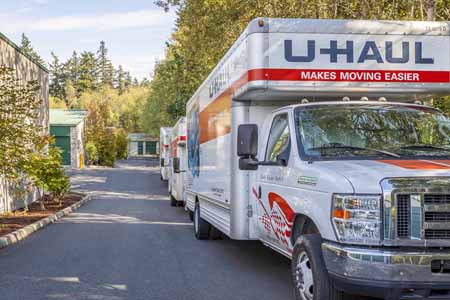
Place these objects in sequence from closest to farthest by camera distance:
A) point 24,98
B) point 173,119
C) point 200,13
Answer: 1. point 24,98
2. point 200,13
3. point 173,119

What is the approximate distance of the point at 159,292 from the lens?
24.5ft

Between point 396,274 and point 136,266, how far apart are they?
198 inches

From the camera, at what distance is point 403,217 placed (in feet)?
17.0

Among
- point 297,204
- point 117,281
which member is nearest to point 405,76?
point 297,204

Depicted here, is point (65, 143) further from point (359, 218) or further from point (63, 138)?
point (359, 218)

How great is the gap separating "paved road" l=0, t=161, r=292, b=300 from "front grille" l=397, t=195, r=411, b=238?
239 cm

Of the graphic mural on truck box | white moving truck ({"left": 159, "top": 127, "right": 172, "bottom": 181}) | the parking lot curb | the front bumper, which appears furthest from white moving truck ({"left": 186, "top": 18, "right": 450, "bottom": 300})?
white moving truck ({"left": 159, "top": 127, "right": 172, "bottom": 181})

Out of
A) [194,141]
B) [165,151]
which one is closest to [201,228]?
[194,141]

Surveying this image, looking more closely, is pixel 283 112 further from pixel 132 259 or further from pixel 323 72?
pixel 132 259

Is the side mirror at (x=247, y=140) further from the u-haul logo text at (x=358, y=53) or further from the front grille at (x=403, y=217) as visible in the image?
the front grille at (x=403, y=217)

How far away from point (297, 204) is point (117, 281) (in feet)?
10.1

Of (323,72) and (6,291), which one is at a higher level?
(323,72)

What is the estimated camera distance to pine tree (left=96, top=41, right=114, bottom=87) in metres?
138

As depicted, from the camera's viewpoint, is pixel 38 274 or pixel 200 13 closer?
pixel 38 274
